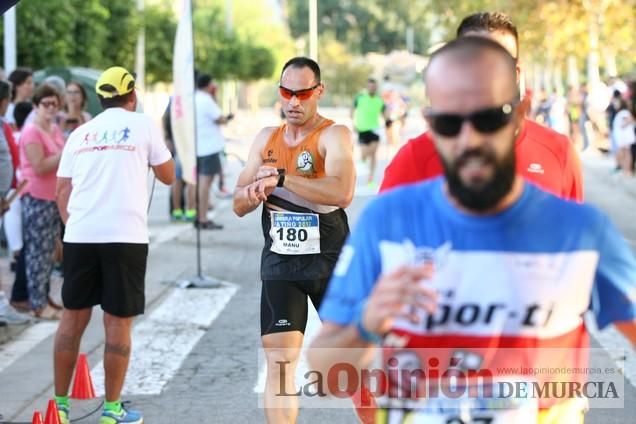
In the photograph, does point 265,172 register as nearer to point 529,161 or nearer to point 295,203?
point 295,203

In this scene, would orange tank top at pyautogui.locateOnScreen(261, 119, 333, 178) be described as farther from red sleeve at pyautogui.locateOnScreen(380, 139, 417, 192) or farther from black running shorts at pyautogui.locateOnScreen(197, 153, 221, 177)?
black running shorts at pyautogui.locateOnScreen(197, 153, 221, 177)

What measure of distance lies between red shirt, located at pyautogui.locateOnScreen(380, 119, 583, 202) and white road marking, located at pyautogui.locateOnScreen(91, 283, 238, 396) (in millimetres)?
4164

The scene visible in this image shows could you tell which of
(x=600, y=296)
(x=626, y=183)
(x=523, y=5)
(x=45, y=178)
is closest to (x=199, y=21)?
(x=523, y=5)

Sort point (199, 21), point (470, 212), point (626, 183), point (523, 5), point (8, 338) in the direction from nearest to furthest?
1. point (470, 212)
2. point (8, 338)
3. point (626, 183)
4. point (199, 21)
5. point (523, 5)

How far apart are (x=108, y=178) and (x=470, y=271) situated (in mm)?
4316

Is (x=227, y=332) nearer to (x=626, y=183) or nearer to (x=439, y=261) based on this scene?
(x=439, y=261)

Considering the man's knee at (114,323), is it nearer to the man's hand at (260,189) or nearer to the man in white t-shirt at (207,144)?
the man's hand at (260,189)

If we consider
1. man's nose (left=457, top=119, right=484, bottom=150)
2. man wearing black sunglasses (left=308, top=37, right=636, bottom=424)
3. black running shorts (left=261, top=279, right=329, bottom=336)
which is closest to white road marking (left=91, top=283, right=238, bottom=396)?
black running shorts (left=261, top=279, right=329, bottom=336)

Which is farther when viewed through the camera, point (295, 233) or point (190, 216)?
point (190, 216)

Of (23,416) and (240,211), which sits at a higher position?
(240,211)

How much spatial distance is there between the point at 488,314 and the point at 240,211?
3298mm

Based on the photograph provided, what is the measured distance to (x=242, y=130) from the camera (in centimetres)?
5169

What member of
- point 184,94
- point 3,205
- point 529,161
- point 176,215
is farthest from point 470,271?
point 176,215

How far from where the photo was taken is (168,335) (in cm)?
989
